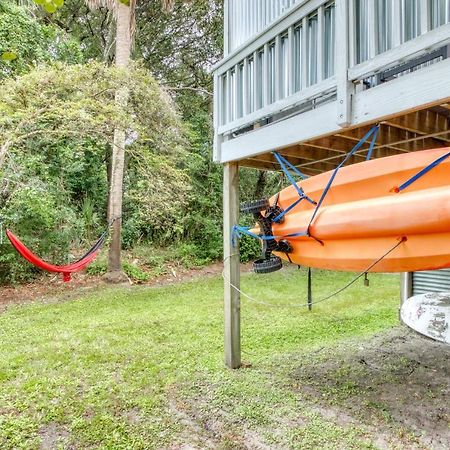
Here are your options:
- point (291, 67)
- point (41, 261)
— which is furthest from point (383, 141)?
point (41, 261)

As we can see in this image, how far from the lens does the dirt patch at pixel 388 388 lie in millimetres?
2115

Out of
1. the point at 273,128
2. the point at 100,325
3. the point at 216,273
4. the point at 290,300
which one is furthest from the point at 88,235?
the point at 273,128

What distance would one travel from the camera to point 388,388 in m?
2.62

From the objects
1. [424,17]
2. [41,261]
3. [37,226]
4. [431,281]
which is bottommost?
[431,281]

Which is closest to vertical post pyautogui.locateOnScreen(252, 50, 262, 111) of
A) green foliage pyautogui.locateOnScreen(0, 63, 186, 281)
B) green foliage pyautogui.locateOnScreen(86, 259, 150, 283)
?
green foliage pyautogui.locateOnScreen(0, 63, 186, 281)

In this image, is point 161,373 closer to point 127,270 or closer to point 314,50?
point 314,50

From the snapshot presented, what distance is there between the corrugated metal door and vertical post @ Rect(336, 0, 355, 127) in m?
3.22

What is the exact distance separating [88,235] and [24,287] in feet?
5.93

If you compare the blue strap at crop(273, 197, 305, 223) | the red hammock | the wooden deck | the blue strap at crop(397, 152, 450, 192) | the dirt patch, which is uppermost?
the wooden deck

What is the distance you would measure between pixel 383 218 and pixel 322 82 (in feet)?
2.81

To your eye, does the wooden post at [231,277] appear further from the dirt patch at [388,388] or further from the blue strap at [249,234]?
the dirt patch at [388,388]

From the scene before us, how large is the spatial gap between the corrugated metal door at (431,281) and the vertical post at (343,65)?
3216 mm

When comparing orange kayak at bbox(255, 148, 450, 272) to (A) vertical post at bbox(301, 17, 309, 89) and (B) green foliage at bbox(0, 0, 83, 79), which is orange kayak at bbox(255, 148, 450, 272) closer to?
(A) vertical post at bbox(301, 17, 309, 89)

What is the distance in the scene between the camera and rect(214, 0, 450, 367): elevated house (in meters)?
1.66
